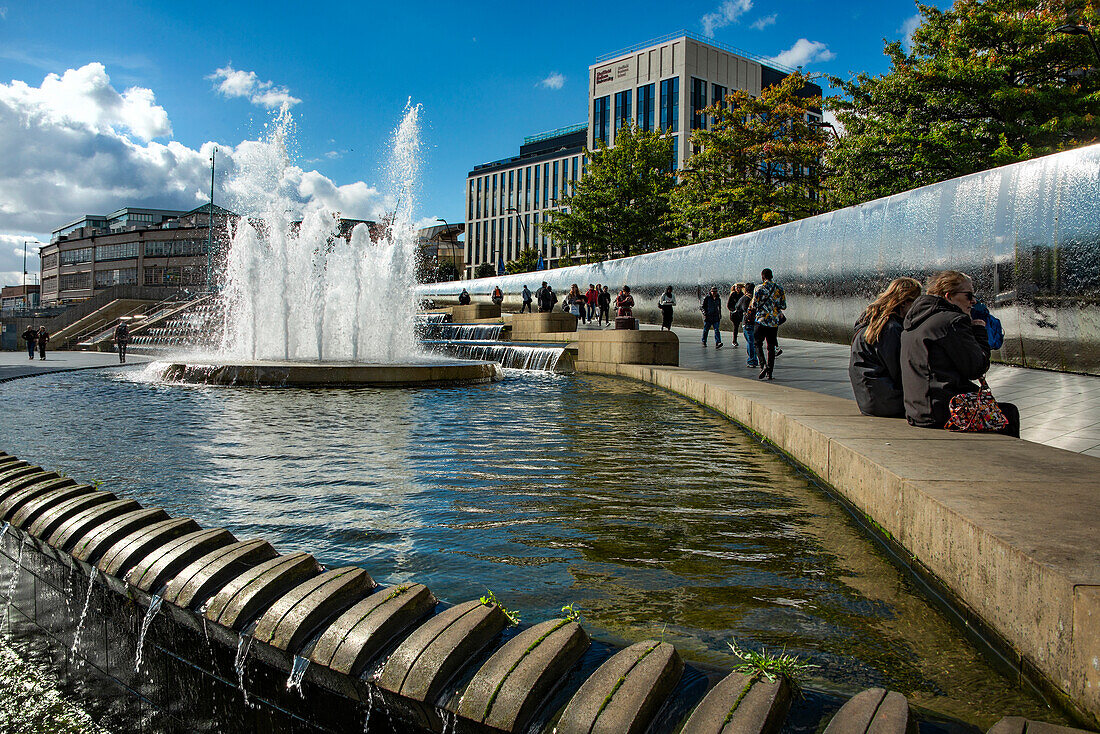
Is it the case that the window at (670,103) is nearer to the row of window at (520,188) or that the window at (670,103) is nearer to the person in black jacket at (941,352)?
the row of window at (520,188)

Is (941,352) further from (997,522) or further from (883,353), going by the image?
(997,522)

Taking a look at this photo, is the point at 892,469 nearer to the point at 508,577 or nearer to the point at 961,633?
the point at 961,633

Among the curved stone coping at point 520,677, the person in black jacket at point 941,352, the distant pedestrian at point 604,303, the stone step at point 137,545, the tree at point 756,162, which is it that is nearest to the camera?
the curved stone coping at point 520,677

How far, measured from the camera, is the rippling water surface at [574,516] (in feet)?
9.07

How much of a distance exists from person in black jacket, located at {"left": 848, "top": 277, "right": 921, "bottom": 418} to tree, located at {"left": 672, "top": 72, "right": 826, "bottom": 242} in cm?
2682

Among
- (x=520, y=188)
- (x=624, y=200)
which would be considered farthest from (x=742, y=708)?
(x=520, y=188)

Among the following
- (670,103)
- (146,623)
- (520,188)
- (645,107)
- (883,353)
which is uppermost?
(645,107)

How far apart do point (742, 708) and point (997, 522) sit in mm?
1482

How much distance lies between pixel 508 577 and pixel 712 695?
162cm

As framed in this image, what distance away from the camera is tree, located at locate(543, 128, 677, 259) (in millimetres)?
44219

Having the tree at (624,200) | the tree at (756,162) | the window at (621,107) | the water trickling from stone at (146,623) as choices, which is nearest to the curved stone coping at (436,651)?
the water trickling from stone at (146,623)

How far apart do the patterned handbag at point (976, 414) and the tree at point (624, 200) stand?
131 feet

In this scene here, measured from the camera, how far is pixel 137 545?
3213mm

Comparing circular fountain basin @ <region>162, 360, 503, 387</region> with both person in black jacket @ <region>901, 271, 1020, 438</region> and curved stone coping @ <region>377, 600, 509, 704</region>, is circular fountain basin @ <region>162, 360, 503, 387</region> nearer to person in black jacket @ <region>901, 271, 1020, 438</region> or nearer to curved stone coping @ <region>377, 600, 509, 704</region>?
person in black jacket @ <region>901, 271, 1020, 438</region>
